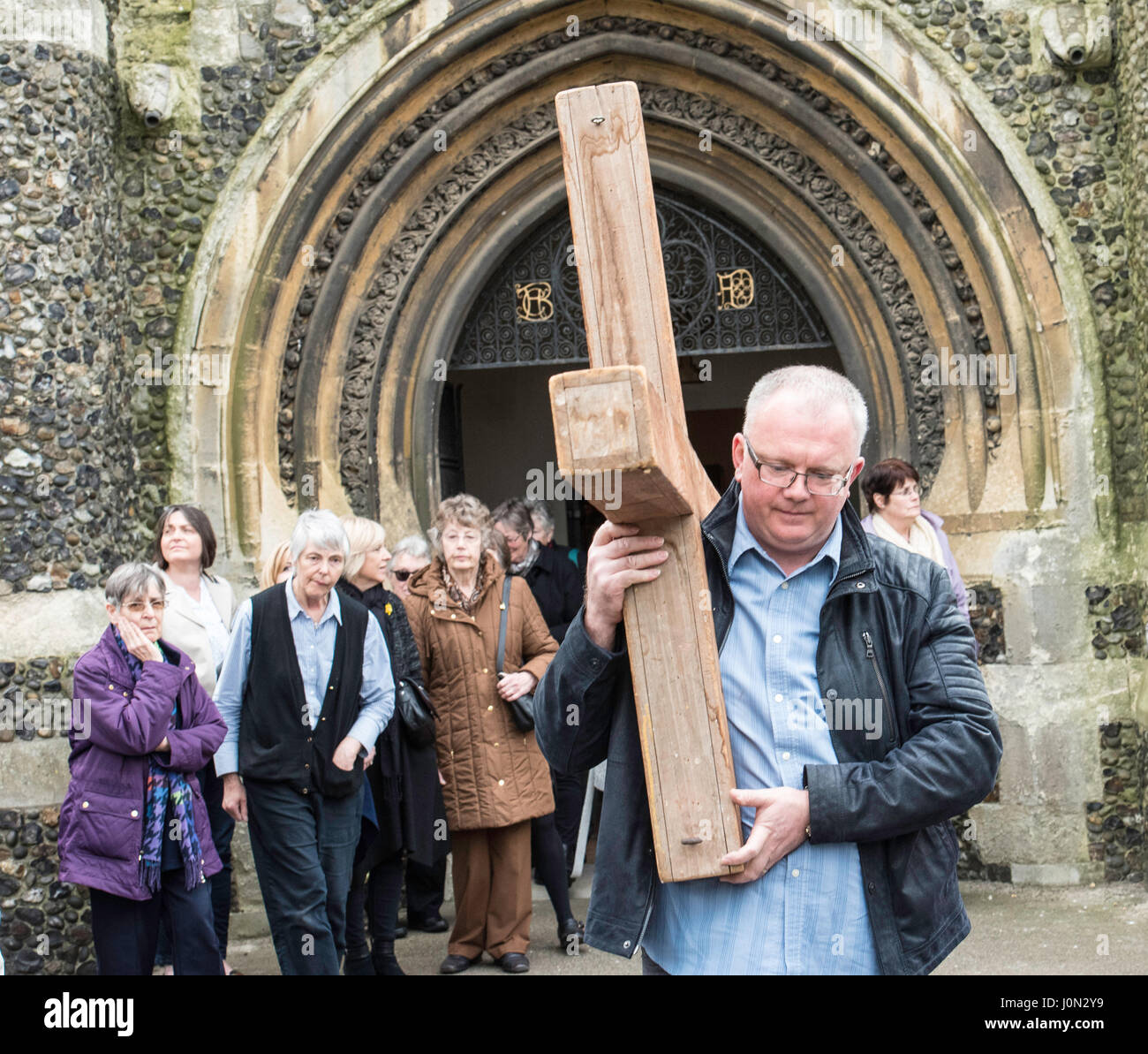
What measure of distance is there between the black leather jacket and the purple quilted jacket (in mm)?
2250

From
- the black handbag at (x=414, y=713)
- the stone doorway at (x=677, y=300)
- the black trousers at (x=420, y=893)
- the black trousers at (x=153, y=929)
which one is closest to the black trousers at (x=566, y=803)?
the black trousers at (x=420, y=893)

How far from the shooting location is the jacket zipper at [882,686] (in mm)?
1961

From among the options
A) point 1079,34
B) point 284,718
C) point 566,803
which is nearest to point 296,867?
point 284,718

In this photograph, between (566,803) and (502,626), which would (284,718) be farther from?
(566,803)

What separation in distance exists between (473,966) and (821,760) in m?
3.54

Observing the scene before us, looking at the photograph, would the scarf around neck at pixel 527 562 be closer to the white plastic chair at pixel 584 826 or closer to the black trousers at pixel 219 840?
the white plastic chair at pixel 584 826

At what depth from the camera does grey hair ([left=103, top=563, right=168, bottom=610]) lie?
4051 millimetres

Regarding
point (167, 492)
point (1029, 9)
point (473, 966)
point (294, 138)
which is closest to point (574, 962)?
point (473, 966)

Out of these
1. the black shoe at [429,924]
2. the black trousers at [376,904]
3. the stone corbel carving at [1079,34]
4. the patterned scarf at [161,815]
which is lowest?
the black shoe at [429,924]

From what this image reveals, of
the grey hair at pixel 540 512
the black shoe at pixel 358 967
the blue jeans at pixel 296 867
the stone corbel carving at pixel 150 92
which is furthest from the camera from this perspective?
the grey hair at pixel 540 512

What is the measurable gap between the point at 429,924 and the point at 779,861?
4.31 metres

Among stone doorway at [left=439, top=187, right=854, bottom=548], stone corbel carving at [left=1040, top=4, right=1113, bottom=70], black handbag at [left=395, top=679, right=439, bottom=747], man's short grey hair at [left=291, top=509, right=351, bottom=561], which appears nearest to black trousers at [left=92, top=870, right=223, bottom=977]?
black handbag at [left=395, top=679, right=439, bottom=747]

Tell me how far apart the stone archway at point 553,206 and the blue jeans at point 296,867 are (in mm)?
2475

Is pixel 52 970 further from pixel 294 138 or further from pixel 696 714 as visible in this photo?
pixel 696 714
